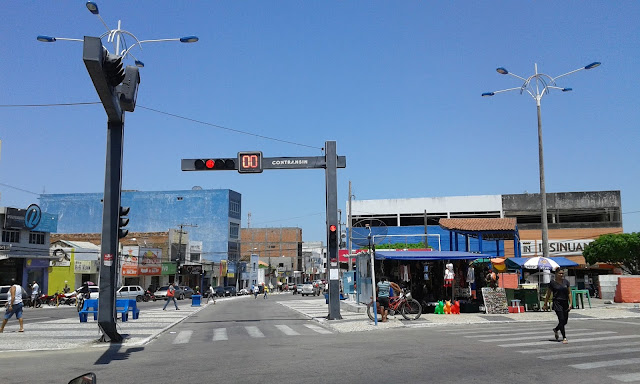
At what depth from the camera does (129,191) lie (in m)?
88.2

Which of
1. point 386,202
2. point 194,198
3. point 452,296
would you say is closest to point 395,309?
point 452,296

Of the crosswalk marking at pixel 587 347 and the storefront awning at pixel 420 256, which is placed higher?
the storefront awning at pixel 420 256

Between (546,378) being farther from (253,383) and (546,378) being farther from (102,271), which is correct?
(102,271)

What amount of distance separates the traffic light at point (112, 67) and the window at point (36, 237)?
4195cm

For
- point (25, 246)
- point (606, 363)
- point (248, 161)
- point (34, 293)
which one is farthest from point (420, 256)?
point (25, 246)

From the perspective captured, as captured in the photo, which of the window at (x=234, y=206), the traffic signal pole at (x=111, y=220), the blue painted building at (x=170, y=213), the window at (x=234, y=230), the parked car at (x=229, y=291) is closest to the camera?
the traffic signal pole at (x=111, y=220)

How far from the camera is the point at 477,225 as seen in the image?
31.5 metres

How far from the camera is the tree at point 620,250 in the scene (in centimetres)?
4038

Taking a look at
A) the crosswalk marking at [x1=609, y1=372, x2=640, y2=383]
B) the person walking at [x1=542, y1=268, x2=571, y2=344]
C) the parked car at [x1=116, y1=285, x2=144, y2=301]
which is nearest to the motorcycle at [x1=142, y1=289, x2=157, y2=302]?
the parked car at [x1=116, y1=285, x2=144, y2=301]

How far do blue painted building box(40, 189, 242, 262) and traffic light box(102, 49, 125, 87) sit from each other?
246 feet

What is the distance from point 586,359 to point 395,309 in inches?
433

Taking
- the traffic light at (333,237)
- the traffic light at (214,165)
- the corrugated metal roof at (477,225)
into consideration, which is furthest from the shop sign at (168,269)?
the traffic light at (333,237)

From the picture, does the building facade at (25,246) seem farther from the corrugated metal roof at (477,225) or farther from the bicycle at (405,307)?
the bicycle at (405,307)

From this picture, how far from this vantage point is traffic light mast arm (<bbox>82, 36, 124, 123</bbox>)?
11.0 m
